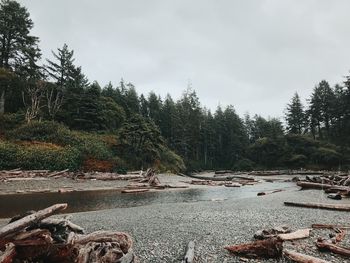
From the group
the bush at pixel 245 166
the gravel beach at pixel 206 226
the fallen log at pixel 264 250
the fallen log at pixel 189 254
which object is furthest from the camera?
the bush at pixel 245 166

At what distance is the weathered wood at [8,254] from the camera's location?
18.4 ft

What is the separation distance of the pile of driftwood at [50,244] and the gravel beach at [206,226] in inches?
55.9

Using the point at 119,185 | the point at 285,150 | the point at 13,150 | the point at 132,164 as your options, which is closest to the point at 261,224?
the point at 119,185

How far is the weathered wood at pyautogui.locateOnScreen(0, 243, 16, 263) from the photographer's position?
5609 millimetres

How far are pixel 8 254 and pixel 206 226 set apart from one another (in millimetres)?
7765

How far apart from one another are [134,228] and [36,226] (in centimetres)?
534

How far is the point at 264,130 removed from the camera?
103188 millimetres

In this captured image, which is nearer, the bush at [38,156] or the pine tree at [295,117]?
the bush at [38,156]

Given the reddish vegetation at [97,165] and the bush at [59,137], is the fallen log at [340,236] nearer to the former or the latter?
the reddish vegetation at [97,165]

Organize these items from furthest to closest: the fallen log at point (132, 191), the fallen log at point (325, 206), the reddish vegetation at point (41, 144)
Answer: the reddish vegetation at point (41, 144) < the fallen log at point (132, 191) < the fallen log at point (325, 206)

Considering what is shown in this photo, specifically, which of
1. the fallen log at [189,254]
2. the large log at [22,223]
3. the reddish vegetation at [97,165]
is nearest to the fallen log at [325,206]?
the fallen log at [189,254]

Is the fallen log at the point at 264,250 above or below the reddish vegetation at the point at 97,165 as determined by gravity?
below

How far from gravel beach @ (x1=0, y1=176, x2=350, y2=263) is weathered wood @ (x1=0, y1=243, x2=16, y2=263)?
3115 mm

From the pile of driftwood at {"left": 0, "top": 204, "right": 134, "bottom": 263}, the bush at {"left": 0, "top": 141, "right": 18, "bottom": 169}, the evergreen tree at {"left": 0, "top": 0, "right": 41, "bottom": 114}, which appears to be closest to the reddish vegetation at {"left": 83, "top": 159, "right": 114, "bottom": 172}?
the bush at {"left": 0, "top": 141, "right": 18, "bottom": 169}
